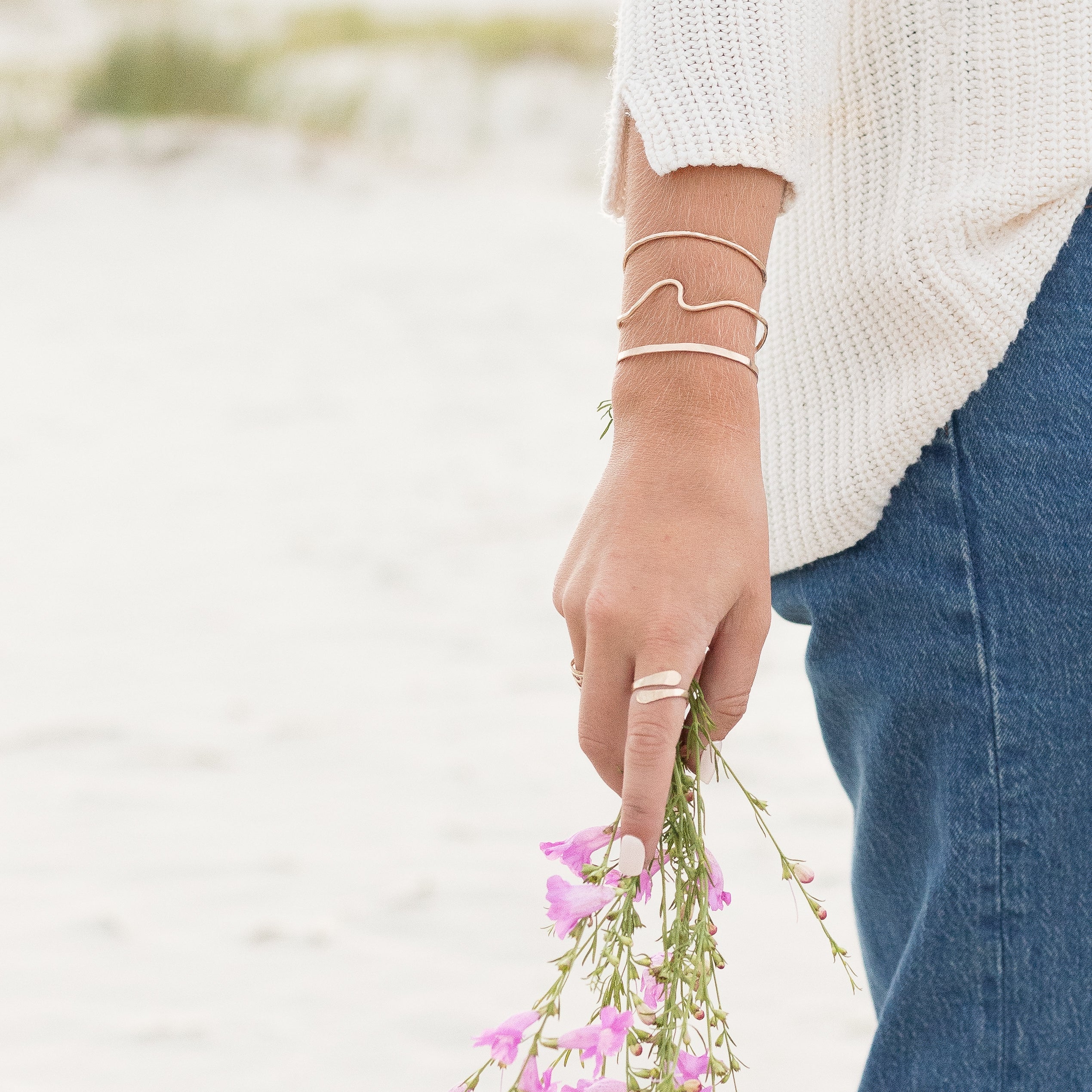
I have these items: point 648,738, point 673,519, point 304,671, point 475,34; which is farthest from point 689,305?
point 475,34

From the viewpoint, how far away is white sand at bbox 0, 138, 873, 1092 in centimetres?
193

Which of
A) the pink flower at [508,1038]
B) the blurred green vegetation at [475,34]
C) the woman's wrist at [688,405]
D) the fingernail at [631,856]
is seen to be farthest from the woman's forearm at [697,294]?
the blurred green vegetation at [475,34]

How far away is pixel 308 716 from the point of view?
3.00 m

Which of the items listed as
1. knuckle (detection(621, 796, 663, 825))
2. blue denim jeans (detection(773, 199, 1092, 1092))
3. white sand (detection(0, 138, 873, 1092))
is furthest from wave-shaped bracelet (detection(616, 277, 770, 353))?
white sand (detection(0, 138, 873, 1092))

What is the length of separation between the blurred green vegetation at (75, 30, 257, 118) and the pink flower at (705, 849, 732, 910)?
965cm

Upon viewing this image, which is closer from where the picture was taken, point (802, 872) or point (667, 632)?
point (667, 632)

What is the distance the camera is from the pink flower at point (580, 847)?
0.73 metres

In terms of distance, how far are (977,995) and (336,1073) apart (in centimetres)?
134

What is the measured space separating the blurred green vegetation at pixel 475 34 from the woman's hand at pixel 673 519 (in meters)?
11.2

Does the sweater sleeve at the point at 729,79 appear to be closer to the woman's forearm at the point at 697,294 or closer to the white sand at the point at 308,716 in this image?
the woman's forearm at the point at 697,294

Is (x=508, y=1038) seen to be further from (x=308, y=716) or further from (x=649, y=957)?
(x=308, y=716)

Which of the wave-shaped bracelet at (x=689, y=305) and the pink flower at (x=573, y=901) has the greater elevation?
the wave-shaped bracelet at (x=689, y=305)

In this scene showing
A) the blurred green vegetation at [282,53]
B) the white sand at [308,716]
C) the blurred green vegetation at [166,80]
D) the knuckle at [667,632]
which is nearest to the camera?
the knuckle at [667,632]

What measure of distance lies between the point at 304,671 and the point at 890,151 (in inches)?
106
